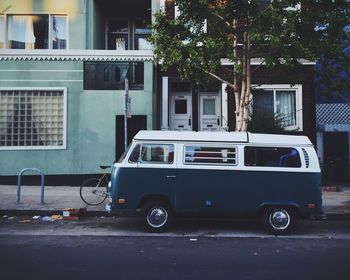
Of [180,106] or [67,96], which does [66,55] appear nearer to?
[67,96]

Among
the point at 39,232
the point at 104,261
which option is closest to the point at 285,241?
the point at 104,261

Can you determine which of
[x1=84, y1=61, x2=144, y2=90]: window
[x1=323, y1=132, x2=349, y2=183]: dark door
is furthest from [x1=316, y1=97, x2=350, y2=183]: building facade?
[x1=84, y1=61, x2=144, y2=90]: window

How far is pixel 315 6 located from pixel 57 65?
9101 millimetres

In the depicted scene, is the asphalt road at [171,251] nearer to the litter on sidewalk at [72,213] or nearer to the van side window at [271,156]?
the litter on sidewalk at [72,213]

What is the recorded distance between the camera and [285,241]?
8812mm

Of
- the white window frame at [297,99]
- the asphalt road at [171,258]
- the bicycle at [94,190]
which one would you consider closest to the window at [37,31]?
the bicycle at [94,190]

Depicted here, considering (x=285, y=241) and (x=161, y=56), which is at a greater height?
(x=161, y=56)

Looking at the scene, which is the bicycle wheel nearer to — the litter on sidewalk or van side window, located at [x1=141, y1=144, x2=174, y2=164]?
the litter on sidewalk

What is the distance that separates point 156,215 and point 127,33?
12000 millimetres

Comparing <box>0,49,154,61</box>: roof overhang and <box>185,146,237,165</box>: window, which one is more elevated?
<box>0,49,154,61</box>: roof overhang

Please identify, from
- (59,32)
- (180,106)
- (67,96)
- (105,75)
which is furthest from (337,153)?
(59,32)

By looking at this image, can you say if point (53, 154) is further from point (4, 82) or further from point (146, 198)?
point (146, 198)

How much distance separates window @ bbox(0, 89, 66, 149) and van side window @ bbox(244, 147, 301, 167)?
824cm

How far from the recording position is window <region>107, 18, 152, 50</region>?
63.5 feet
